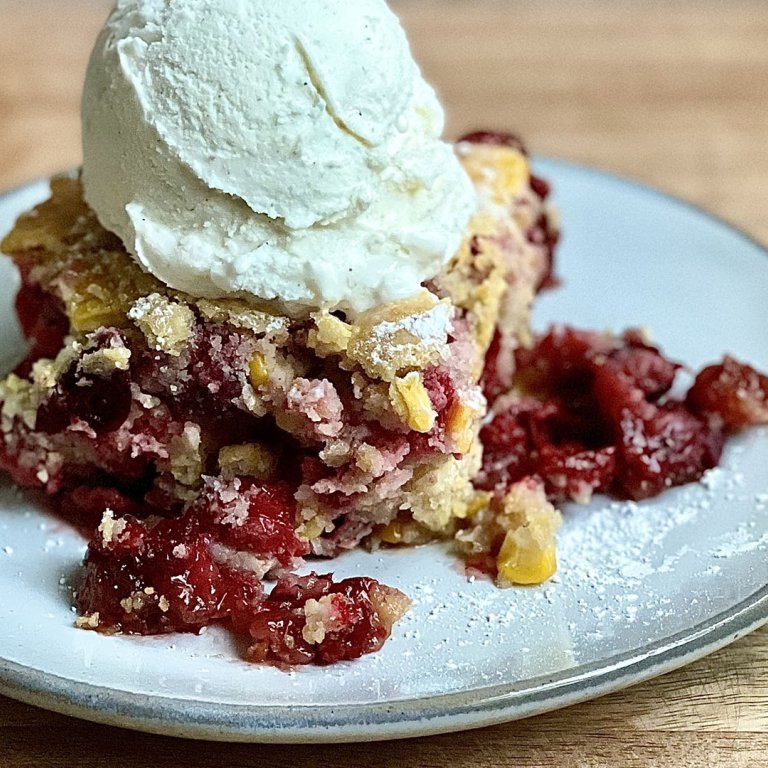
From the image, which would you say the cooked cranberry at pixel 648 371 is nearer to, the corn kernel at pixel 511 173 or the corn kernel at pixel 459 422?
the corn kernel at pixel 511 173

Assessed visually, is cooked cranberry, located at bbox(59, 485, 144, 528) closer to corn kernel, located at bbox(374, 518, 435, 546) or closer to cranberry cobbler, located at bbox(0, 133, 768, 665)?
cranberry cobbler, located at bbox(0, 133, 768, 665)

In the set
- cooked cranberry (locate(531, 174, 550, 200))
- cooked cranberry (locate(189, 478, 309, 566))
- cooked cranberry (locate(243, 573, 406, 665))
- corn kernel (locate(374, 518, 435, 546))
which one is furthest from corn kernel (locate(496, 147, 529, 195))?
cooked cranberry (locate(243, 573, 406, 665))

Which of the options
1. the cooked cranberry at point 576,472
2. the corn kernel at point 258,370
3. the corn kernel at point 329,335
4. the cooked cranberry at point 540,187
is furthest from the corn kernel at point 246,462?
the cooked cranberry at point 540,187

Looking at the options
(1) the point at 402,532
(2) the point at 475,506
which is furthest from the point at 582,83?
(1) the point at 402,532

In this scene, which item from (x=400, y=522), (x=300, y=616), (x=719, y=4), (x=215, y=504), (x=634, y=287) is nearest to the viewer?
(x=300, y=616)

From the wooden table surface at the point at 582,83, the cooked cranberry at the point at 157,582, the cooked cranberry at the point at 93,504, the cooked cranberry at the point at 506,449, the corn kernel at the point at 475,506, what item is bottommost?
the wooden table surface at the point at 582,83

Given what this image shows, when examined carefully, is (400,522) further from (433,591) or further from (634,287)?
(634,287)

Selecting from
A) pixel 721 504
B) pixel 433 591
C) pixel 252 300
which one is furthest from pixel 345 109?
pixel 721 504

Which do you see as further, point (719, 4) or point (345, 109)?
point (719, 4)
